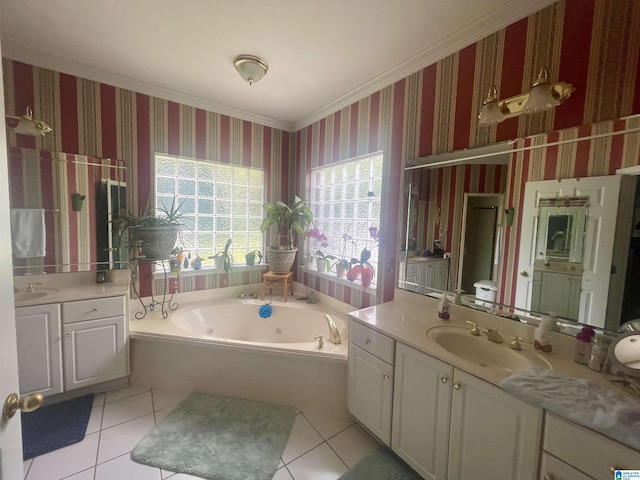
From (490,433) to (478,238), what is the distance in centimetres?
103

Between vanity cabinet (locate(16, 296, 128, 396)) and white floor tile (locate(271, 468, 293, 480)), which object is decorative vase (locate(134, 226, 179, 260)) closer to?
vanity cabinet (locate(16, 296, 128, 396))

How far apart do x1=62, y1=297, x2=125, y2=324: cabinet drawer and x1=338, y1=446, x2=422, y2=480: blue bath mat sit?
1.95m

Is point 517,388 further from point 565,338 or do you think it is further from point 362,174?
point 362,174

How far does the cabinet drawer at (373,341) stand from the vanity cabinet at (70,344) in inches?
71.0

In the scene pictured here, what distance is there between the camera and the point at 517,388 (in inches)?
40.7

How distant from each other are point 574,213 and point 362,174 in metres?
1.62

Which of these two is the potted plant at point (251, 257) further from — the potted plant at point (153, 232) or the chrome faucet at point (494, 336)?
the chrome faucet at point (494, 336)

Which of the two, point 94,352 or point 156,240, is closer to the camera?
point 94,352

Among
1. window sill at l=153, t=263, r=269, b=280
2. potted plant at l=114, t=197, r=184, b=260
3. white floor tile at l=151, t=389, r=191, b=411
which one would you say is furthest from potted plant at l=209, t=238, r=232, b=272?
white floor tile at l=151, t=389, r=191, b=411

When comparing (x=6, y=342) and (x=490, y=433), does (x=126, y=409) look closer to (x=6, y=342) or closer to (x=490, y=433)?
(x=6, y=342)

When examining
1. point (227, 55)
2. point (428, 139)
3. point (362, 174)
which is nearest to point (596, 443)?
point (428, 139)

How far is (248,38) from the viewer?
5.86 feet

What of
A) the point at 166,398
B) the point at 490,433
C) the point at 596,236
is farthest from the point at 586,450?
the point at 166,398

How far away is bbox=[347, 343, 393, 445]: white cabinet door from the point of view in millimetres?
1572
